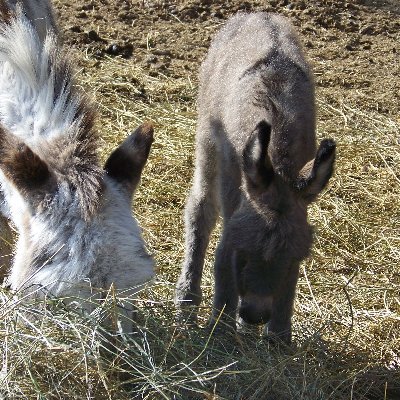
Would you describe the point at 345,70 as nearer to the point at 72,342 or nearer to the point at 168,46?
the point at 168,46

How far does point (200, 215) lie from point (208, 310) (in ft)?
2.51

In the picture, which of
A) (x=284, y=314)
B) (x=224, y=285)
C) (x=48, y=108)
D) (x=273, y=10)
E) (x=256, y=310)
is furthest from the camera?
(x=273, y=10)

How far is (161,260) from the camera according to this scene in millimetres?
6324

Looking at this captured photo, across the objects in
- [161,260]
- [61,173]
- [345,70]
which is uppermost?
[61,173]

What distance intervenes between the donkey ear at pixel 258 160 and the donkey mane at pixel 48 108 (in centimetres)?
93

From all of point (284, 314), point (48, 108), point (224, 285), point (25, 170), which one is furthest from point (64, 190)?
point (284, 314)

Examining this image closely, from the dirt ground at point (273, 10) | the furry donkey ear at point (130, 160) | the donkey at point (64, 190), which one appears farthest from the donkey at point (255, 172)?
the dirt ground at point (273, 10)

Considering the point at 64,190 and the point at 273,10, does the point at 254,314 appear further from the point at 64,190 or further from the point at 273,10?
the point at 273,10

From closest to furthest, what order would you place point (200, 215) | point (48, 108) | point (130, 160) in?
1. point (130, 160)
2. point (48, 108)
3. point (200, 215)

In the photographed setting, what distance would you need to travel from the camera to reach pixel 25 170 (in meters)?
3.62

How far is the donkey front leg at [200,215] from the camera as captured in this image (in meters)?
5.81

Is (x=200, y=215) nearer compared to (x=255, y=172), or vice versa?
(x=255, y=172)

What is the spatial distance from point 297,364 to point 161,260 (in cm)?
200

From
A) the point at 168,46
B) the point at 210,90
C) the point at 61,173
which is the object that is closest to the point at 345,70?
the point at 168,46
